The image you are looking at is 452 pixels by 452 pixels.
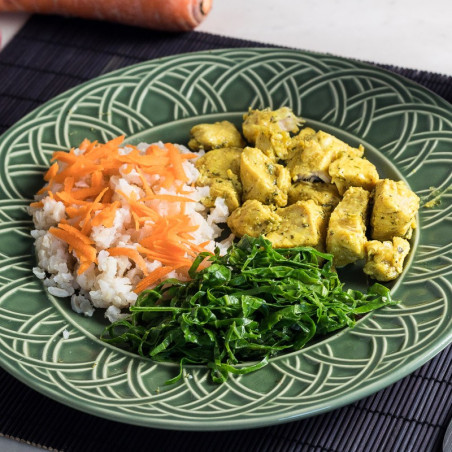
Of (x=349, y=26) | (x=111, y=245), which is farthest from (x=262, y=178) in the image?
(x=349, y=26)

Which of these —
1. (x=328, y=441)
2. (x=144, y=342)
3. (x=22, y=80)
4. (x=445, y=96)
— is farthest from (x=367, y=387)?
(x=22, y=80)

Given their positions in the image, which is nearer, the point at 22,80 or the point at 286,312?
the point at 286,312

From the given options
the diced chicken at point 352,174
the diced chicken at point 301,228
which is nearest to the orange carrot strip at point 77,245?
the diced chicken at point 301,228

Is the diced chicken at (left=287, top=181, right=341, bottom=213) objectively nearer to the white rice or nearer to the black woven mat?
the white rice

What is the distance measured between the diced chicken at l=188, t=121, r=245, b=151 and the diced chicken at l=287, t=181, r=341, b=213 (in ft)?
1.67

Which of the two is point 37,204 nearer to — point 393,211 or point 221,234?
point 221,234

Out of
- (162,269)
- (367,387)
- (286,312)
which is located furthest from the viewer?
(162,269)

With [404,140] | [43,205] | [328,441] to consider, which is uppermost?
[404,140]

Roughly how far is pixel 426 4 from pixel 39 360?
384cm

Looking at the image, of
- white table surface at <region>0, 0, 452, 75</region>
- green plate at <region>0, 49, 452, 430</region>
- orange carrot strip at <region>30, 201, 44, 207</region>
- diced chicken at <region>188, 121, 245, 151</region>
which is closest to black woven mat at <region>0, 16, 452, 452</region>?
green plate at <region>0, 49, 452, 430</region>

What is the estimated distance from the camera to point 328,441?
10.4 ft

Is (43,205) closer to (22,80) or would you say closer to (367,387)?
(22,80)

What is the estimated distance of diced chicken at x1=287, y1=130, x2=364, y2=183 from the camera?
13.0 ft

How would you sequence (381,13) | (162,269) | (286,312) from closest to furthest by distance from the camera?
(286,312) < (162,269) < (381,13)
